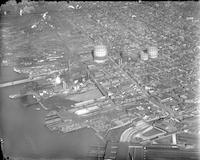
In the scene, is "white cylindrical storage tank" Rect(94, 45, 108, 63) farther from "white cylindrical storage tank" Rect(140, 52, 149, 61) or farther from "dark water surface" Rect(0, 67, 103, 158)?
"dark water surface" Rect(0, 67, 103, 158)

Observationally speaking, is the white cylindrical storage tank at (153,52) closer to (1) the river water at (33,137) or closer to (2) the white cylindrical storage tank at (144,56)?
(2) the white cylindrical storage tank at (144,56)

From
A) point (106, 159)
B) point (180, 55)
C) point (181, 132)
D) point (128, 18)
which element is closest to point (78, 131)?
point (106, 159)

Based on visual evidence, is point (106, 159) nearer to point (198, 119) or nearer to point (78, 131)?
point (78, 131)

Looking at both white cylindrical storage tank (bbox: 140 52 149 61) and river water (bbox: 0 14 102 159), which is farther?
white cylindrical storage tank (bbox: 140 52 149 61)

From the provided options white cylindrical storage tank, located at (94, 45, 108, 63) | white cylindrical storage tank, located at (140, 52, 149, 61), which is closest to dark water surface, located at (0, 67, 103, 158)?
white cylindrical storage tank, located at (94, 45, 108, 63)

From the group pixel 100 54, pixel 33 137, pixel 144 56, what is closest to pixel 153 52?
pixel 144 56

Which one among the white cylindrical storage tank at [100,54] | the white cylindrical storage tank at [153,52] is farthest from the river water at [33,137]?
the white cylindrical storage tank at [153,52]
